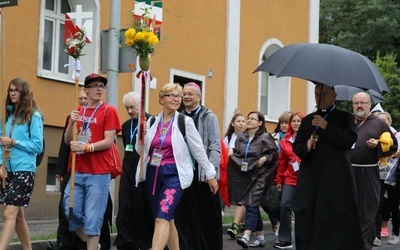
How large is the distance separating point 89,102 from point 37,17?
653cm

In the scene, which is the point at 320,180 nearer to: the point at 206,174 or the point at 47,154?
the point at 206,174

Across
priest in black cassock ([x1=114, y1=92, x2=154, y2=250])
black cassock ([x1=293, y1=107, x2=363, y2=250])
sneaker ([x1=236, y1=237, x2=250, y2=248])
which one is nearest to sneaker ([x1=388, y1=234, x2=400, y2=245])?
sneaker ([x1=236, y1=237, x2=250, y2=248])

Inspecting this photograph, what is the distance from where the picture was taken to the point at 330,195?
900 cm

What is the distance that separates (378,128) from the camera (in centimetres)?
1152

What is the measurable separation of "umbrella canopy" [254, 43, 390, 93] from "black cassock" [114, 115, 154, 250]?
9.54 ft

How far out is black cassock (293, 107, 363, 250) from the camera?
899 cm

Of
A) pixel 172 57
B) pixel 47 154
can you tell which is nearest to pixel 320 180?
pixel 47 154

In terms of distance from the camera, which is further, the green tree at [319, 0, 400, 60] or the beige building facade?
the green tree at [319, 0, 400, 60]

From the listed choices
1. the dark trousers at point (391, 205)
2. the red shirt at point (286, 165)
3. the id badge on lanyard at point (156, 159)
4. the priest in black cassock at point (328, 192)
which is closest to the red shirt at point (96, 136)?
the id badge on lanyard at point (156, 159)

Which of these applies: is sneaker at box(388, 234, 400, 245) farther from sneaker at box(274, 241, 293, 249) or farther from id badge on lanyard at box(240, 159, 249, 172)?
id badge on lanyard at box(240, 159, 249, 172)

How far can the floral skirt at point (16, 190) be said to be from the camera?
952 cm

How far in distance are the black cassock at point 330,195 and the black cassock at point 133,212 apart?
274 centimetres

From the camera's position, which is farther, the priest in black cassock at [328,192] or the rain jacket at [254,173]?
the rain jacket at [254,173]

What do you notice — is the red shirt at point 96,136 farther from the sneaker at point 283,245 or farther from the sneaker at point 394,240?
the sneaker at point 394,240
